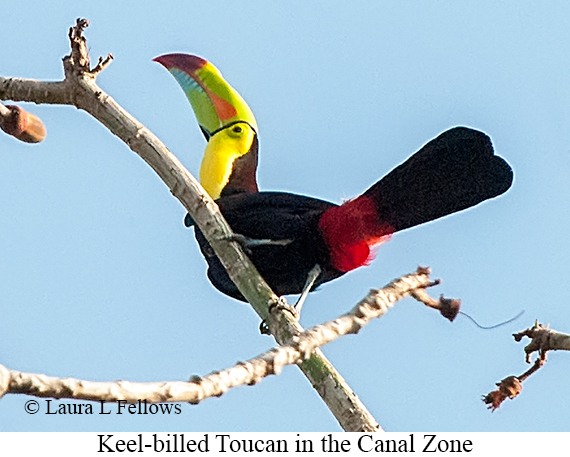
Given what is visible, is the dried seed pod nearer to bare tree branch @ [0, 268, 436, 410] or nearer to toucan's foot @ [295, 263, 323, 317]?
toucan's foot @ [295, 263, 323, 317]

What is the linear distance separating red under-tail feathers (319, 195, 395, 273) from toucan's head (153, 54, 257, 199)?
61 centimetres

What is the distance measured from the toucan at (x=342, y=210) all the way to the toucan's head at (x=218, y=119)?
0.01m

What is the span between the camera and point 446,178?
3.49m

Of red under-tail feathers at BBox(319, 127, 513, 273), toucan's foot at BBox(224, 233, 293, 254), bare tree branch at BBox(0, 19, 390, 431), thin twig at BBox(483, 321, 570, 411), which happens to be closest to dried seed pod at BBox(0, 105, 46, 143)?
bare tree branch at BBox(0, 19, 390, 431)

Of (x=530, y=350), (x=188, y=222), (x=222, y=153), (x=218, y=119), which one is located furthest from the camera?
(x=218, y=119)

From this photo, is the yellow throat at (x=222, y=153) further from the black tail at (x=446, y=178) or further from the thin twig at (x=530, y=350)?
the thin twig at (x=530, y=350)

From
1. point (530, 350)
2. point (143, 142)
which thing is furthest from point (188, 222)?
point (530, 350)

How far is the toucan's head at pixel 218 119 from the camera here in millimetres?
4309

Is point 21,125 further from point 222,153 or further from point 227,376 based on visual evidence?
point 227,376

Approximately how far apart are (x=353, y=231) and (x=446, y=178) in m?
0.41

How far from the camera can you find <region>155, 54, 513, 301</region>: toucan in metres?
3.47

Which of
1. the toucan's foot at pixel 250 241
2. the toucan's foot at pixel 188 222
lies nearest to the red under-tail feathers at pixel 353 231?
the toucan's foot at pixel 250 241
